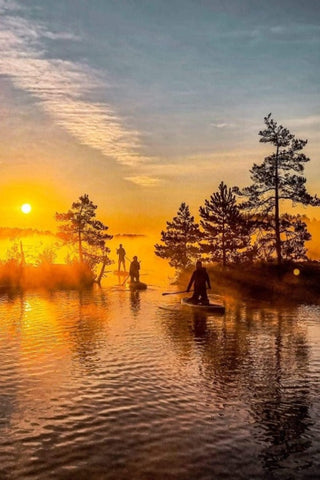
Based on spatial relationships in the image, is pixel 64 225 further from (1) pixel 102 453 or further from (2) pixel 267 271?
(1) pixel 102 453

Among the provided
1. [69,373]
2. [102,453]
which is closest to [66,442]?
[102,453]

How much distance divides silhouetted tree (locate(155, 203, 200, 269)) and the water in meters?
28.5

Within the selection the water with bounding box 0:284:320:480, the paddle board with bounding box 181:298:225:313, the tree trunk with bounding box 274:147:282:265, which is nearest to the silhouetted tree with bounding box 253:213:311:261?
the tree trunk with bounding box 274:147:282:265

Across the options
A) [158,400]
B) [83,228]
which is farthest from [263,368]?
[83,228]

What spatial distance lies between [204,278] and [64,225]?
2765cm

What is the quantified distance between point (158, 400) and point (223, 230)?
117 feet

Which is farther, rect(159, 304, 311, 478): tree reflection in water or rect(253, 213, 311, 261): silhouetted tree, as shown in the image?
rect(253, 213, 311, 261): silhouetted tree

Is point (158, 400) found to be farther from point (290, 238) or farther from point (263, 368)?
point (290, 238)

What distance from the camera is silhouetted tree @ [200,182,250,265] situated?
4659cm

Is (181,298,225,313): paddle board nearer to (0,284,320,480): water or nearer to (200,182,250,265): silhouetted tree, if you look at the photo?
(0,284,320,480): water

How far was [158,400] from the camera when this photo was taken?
12.8m

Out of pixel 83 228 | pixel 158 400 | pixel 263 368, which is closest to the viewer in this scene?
pixel 158 400

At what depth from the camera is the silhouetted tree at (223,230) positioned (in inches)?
1834

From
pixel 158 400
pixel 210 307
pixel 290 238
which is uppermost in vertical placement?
pixel 290 238
